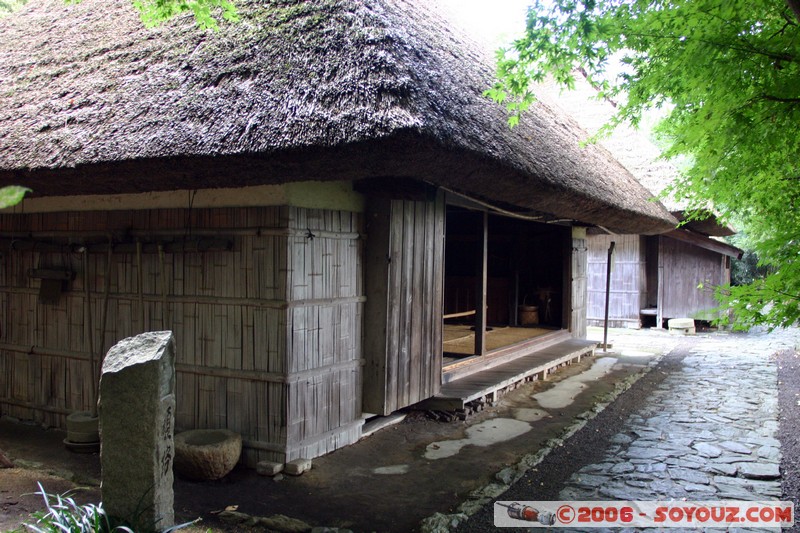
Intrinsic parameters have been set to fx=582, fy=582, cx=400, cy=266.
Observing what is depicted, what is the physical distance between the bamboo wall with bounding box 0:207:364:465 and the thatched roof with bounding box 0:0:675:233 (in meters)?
0.57

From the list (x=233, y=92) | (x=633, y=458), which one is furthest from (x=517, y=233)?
(x=233, y=92)

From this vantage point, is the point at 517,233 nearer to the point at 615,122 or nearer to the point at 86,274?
the point at 615,122

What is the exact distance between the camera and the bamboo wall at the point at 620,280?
49.2 feet

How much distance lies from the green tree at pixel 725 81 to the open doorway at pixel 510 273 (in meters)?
6.64

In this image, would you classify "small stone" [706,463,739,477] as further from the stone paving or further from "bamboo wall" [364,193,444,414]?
"bamboo wall" [364,193,444,414]

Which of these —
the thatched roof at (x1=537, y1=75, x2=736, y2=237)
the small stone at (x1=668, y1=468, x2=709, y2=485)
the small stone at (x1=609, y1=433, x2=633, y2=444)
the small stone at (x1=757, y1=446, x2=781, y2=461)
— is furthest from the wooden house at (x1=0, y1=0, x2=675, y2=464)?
the thatched roof at (x1=537, y1=75, x2=736, y2=237)

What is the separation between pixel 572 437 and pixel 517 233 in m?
6.22

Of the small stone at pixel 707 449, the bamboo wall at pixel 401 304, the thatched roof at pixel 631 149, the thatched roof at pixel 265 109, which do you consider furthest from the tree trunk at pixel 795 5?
the thatched roof at pixel 631 149

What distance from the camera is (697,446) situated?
5.45m

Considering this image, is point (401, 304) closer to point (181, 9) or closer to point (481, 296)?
point (481, 296)

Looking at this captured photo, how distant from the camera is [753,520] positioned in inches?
154

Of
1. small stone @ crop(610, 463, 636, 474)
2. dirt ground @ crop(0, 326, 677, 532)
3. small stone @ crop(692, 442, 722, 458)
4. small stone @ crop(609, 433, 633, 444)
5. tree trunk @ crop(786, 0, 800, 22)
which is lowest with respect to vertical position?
dirt ground @ crop(0, 326, 677, 532)

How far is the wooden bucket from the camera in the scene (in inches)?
445

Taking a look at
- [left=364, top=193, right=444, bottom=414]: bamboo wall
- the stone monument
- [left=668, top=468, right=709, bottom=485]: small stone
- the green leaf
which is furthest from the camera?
[left=364, top=193, right=444, bottom=414]: bamboo wall
